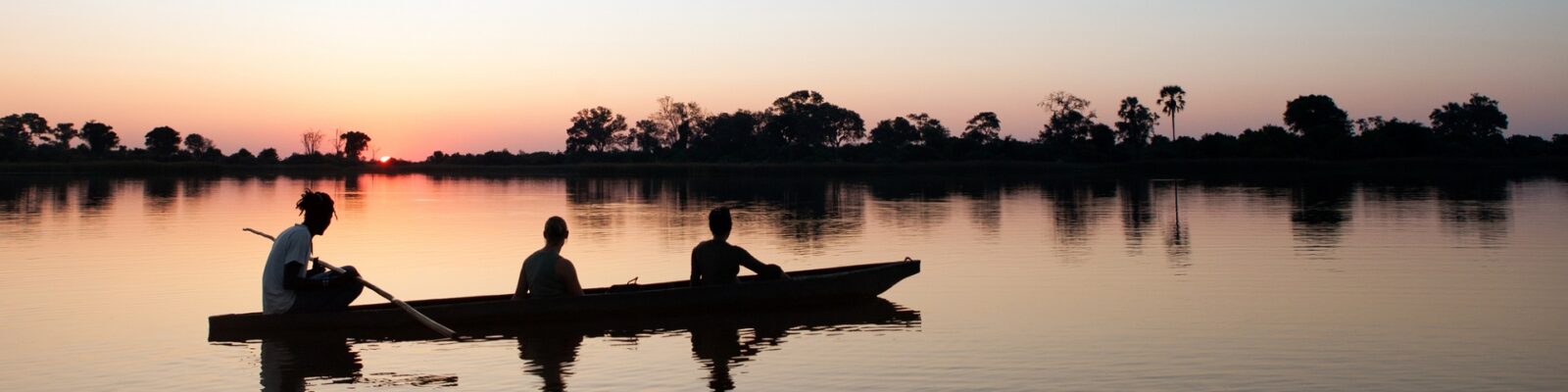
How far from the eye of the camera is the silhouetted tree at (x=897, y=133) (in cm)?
12888

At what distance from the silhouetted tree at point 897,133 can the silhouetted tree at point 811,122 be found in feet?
9.13

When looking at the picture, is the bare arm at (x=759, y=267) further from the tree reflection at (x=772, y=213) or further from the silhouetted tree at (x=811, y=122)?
the silhouetted tree at (x=811, y=122)

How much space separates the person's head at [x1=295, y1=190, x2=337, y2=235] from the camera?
Answer: 423 inches

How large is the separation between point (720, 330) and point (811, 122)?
376ft

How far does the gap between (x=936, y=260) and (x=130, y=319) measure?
1055cm

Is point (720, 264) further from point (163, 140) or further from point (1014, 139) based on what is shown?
point (163, 140)

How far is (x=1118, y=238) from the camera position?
23.4 m

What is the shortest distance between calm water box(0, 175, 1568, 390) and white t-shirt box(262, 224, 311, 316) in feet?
1.25

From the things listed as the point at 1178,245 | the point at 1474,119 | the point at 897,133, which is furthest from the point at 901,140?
the point at 1178,245

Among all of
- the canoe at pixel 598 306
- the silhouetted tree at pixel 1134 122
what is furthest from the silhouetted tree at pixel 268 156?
the canoe at pixel 598 306

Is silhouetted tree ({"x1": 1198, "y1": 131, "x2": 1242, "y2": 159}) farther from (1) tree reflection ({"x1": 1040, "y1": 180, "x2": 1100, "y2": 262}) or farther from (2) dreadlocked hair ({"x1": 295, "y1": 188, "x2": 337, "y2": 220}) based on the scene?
(2) dreadlocked hair ({"x1": 295, "y1": 188, "x2": 337, "y2": 220})

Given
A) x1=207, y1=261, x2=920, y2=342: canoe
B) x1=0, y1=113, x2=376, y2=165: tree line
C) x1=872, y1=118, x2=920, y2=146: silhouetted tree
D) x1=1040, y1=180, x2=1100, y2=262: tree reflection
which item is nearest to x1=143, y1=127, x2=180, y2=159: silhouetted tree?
x1=0, y1=113, x2=376, y2=165: tree line

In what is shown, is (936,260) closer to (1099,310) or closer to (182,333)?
(1099,310)

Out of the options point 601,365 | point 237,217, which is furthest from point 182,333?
point 237,217
